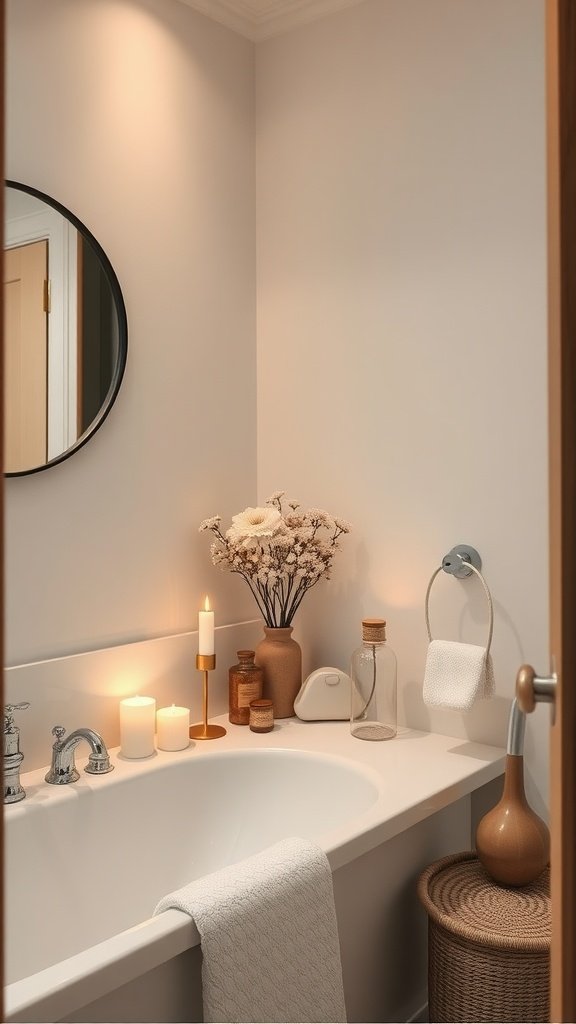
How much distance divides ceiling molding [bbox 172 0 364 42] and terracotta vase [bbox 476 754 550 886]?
1994mm

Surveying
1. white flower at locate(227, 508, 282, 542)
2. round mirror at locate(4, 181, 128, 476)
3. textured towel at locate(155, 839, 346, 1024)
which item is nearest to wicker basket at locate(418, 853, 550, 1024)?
textured towel at locate(155, 839, 346, 1024)

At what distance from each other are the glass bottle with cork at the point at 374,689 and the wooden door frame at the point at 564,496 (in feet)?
4.28

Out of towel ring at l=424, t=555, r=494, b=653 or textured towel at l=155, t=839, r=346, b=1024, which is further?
towel ring at l=424, t=555, r=494, b=653

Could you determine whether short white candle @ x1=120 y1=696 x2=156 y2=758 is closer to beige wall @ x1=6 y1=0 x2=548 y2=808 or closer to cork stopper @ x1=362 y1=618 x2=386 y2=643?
beige wall @ x1=6 y1=0 x2=548 y2=808

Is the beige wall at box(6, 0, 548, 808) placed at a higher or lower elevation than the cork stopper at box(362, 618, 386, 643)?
higher

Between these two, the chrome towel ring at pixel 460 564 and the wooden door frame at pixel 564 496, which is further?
the chrome towel ring at pixel 460 564

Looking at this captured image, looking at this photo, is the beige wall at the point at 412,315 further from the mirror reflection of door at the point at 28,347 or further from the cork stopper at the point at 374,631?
Result: the mirror reflection of door at the point at 28,347

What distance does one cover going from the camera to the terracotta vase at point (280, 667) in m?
2.35

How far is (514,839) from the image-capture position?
176 centimetres

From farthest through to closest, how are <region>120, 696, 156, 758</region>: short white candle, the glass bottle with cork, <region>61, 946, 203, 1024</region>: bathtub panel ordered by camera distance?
the glass bottle with cork
<region>120, 696, 156, 758</region>: short white candle
<region>61, 946, 203, 1024</region>: bathtub panel

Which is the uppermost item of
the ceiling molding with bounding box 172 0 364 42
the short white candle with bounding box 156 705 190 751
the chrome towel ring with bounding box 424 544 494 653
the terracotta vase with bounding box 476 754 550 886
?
the ceiling molding with bounding box 172 0 364 42

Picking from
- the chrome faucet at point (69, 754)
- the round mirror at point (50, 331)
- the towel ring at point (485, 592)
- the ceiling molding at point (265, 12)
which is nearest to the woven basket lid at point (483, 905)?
the towel ring at point (485, 592)

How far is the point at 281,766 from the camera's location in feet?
6.91

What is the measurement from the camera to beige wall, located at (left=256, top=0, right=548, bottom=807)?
2.04 metres
